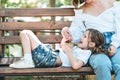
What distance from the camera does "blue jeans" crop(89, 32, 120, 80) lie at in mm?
4320

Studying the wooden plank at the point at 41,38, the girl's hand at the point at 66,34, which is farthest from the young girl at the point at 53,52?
the wooden plank at the point at 41,38

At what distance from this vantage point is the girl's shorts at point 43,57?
15.1 feet

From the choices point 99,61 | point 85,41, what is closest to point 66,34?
point 85,41

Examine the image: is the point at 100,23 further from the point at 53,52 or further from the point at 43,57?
the point at 43,57

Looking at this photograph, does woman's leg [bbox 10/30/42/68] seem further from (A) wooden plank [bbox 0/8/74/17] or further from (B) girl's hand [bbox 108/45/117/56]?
(A) wooden plank [bbox 0/8/74/17]

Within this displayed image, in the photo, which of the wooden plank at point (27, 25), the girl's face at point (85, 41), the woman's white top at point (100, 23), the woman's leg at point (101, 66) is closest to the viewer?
the woman's leg at point (101, 66)

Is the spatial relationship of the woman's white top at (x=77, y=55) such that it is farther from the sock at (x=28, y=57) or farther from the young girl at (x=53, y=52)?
the sock at (x=28, y=57)

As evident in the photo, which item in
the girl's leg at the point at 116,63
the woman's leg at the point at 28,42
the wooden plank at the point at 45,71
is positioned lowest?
the wooden plank at the point at 45,71

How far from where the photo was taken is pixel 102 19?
4926 millimetres

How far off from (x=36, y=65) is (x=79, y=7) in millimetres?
1014

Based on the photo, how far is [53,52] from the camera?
15.4 ft

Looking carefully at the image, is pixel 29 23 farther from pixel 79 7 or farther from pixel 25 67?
pixel 25 67

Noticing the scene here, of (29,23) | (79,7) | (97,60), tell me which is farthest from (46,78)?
(97,60)

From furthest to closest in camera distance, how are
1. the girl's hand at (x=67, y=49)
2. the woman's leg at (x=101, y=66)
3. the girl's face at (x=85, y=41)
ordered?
the girl's face at (x=85, y=41), the girl's hand at (x=67, y=49), the woman's leg at (x=101, y=66)
